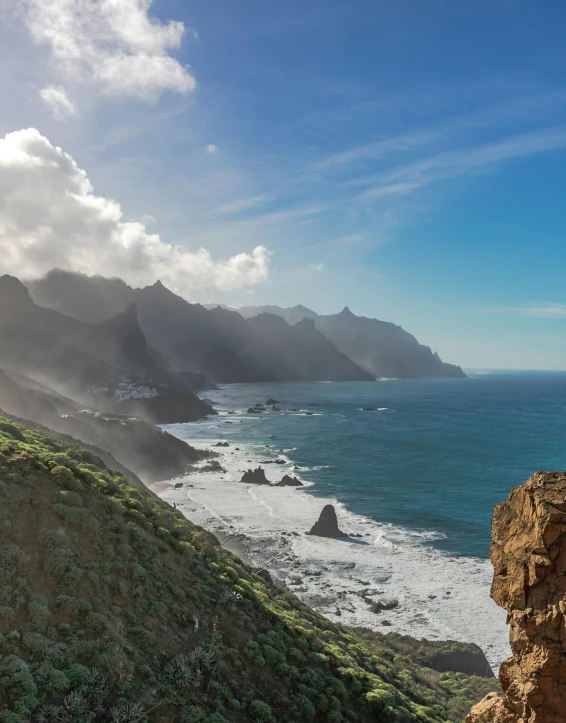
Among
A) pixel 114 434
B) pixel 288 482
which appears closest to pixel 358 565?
pixel 288 482

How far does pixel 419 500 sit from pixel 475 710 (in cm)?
5227

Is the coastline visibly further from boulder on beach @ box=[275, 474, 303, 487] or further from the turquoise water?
the turquoise water

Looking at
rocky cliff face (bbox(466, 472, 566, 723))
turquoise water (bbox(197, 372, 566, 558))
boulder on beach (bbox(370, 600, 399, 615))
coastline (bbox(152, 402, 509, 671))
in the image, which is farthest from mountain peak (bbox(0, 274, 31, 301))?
rocky cliff face (bbox(466, 472, 566, 723))

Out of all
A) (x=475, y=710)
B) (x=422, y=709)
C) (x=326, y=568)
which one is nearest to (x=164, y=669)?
(x=475, y=710)

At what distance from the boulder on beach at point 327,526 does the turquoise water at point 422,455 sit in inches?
326

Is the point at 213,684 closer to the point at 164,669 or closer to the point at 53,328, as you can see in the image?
the point at 164,669

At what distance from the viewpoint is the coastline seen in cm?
3180

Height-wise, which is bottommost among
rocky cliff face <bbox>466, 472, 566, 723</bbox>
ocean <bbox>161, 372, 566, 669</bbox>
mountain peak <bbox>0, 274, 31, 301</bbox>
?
ocean <bbox>161, 372, 566, 669</bbox>

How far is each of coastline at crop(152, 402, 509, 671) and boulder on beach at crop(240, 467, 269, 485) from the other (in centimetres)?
136

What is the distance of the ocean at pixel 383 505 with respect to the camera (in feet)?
112

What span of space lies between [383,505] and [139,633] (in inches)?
1954

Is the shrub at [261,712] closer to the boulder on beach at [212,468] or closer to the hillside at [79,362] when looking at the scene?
the boulder on beach at [212,468]

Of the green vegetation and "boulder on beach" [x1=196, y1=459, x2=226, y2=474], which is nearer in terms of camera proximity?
the green vegetation

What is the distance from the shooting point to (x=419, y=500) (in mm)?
60188
